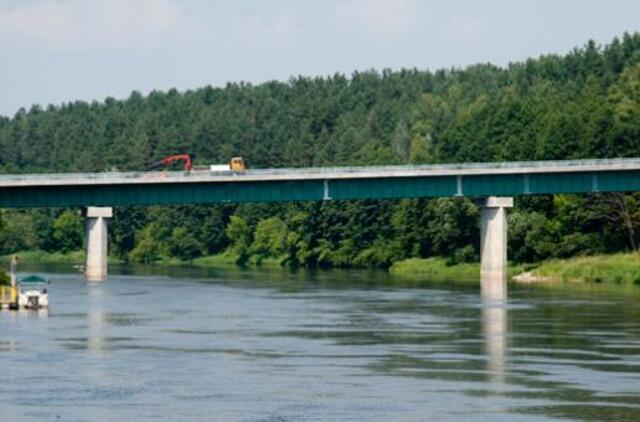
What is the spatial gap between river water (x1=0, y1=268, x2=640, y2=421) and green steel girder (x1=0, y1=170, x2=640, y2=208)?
1268 inches

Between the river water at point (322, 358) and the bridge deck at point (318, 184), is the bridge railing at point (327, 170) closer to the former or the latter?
the bridge deck at point (318, 184)

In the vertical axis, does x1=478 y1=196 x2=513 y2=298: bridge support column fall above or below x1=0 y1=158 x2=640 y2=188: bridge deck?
below

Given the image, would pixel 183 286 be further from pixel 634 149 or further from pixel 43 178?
pixel 634 149

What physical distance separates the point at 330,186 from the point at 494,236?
16528mm

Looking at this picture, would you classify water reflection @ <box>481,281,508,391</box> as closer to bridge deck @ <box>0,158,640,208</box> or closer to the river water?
the river water

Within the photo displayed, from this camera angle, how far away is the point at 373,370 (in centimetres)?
8319

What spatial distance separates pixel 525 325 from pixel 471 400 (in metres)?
38.4

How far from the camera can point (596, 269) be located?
174000 mm

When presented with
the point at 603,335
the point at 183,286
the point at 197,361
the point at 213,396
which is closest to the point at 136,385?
the point at 213,396

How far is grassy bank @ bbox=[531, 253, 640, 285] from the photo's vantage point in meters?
170

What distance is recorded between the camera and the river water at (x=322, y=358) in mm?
70562

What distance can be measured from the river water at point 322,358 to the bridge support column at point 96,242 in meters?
39.4

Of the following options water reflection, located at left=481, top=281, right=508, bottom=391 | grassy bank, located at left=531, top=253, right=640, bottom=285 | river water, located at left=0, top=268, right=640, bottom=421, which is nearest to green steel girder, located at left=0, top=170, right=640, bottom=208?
grassy bank, located at left=531, top=253, right=640, bottom=285

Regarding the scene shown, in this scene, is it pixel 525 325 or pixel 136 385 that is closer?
pixel 136 385
